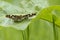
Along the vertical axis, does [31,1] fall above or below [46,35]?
above

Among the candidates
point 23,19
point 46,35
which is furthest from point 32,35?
point 23,19

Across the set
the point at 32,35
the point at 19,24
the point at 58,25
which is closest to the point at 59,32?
the point at 58,25

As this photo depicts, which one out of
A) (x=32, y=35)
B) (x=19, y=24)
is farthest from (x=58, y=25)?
(x=19, y=24)

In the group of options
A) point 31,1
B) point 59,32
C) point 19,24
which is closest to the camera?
point 59,32

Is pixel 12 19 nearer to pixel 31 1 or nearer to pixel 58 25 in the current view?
pixel 58 25

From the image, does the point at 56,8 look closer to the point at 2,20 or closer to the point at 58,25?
the point at 58,25

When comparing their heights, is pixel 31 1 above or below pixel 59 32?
above

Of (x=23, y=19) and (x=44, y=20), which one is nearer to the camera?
(x=44, y=20)

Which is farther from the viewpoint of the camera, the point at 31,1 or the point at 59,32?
the point at 31,1

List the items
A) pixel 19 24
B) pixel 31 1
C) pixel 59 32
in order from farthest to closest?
1. pixel 31 1
2. pixel 19 24
3. pixel 59 32
